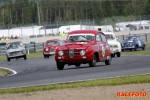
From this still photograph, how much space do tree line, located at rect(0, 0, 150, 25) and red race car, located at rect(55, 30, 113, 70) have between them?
96.6 metres

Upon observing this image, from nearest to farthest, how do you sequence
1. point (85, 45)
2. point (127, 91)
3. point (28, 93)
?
point (127, 91) < point (28, 93) < point (85, 45)

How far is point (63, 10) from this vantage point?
5595 inches

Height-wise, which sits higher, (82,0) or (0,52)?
(82,0)

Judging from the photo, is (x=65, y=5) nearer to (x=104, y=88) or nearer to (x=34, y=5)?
(x=34, y=5)

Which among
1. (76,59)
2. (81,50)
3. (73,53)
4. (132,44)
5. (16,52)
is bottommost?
(16,52)

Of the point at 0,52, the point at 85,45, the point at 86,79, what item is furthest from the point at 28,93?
the point at 0,52

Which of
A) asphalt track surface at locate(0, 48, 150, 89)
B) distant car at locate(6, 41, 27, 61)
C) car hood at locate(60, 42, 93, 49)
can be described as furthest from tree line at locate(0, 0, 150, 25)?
asphalt track surface at locate(0, 48, 150, 89)

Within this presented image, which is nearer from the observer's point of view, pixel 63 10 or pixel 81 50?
pixel 81 50

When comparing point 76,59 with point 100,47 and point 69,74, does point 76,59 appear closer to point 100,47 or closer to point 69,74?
point 100,47

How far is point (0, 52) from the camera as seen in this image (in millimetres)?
54188

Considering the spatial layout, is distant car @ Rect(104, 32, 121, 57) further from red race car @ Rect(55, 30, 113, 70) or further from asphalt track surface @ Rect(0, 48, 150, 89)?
asphalt track surface @ Rect(0, 48, 150, 89)

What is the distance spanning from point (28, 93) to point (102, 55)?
9848mm

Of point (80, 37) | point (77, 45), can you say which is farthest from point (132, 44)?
point (77, 45)

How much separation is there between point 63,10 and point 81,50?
12129 cm
